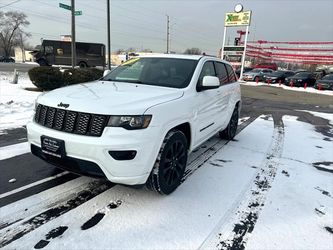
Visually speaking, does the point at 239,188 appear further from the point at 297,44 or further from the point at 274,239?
the point at 297,44

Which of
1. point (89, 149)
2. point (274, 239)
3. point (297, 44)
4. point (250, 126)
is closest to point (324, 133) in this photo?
point (250, 126)

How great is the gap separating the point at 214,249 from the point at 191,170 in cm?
185

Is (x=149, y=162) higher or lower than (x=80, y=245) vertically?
higher

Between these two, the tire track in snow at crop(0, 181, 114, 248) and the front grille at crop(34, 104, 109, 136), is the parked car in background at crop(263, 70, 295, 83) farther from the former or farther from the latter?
the front grille at crop(34, 104, 109, 136)

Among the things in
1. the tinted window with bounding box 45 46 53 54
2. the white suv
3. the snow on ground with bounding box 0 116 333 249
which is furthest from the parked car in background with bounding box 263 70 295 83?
the white suv

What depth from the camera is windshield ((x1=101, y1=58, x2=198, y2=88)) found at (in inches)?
164

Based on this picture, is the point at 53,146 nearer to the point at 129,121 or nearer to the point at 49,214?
the point at 49,214

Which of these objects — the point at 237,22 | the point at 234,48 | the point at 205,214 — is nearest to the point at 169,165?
the point at 205,214

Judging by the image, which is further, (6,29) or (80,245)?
(6,29)

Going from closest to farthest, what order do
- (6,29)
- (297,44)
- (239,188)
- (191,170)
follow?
1. (239,188)
2. (191,170)
3. (297,44)
4. (6,29)

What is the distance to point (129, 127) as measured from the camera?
9.64 ft

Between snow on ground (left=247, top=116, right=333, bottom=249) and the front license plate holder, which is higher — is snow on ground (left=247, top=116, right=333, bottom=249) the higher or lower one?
the lower one

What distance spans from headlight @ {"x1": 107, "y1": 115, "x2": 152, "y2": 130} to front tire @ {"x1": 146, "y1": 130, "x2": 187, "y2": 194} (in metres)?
0.44

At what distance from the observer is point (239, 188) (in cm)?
396
